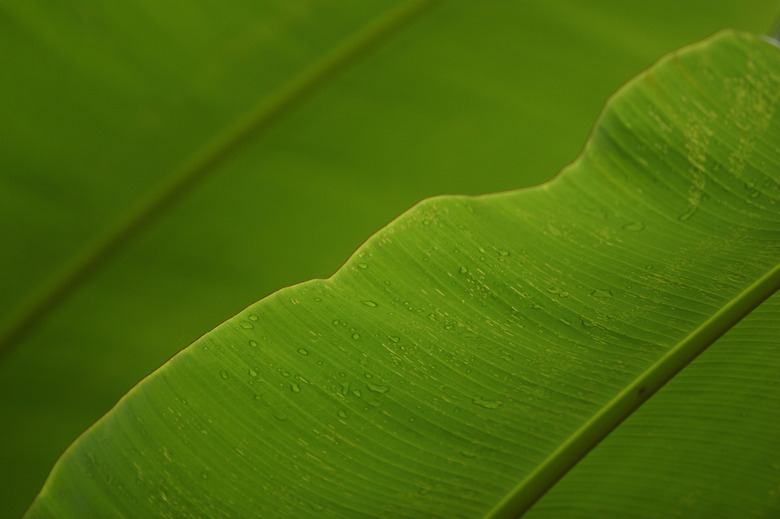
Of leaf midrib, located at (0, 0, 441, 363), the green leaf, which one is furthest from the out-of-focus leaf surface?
the green leaf

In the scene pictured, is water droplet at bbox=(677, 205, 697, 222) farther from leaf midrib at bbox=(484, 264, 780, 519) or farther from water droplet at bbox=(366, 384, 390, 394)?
water droplet at bbox=(366, 384, 390, 394)

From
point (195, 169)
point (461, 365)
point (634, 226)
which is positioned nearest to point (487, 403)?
point (461, 365)

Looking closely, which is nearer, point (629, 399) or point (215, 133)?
point (629, 399)

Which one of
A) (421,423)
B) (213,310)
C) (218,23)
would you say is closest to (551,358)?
(421,423)

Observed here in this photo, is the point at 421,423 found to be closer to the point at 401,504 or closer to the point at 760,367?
the point at 401,504

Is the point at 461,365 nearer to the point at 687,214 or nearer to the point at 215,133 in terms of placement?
the point at 687,214
